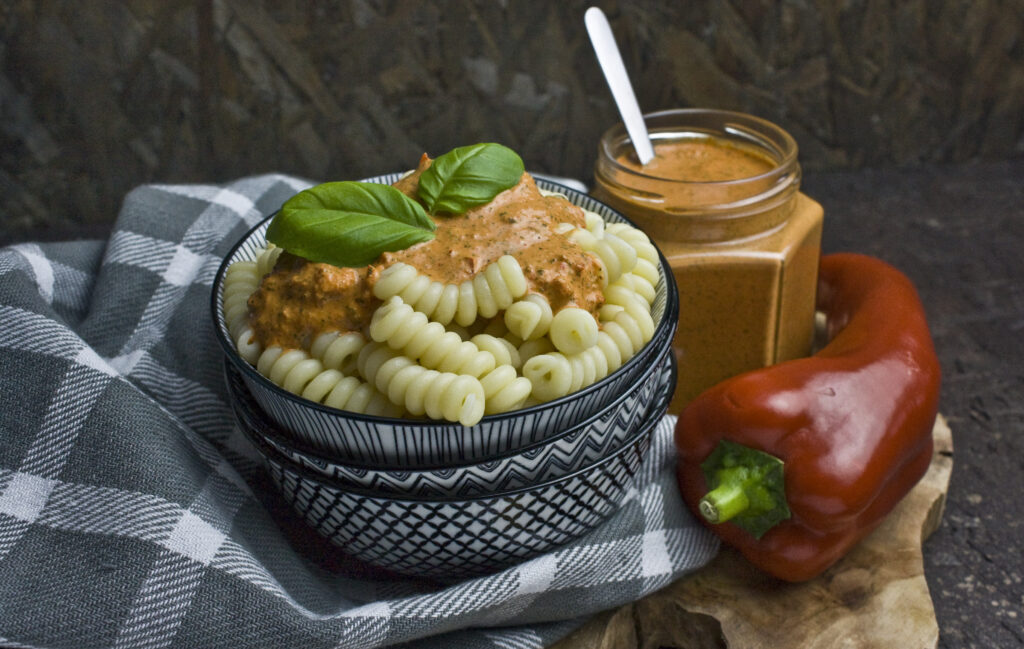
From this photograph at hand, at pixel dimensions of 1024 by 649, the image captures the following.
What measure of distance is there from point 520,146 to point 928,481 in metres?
1.96

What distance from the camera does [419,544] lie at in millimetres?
1738

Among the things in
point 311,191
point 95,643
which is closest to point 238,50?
point 311,191

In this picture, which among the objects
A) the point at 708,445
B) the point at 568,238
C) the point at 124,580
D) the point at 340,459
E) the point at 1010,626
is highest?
the point at 568,238

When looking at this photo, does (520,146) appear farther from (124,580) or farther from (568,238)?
(124,580)

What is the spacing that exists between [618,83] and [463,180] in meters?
0.79

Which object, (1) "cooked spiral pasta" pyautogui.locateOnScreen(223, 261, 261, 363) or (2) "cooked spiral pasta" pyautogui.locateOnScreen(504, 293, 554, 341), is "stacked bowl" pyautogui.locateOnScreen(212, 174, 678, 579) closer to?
(1) "cooked spiral pasta" pyautogui.locateOnScreen(223, 261, 261, 363)

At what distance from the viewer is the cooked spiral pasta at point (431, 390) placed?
147 cm

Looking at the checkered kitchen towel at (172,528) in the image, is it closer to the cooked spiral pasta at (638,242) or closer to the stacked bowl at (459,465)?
the stacked bowl at (459,465)

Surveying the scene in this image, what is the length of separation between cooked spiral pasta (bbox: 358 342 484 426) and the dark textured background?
75.7 inches

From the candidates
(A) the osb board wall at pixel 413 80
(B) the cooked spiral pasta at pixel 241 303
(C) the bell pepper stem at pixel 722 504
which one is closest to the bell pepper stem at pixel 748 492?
(C) the bell pepper stem at pixel 722 504

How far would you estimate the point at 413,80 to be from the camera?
3393mm

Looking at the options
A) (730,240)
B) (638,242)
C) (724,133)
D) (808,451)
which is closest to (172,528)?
(638,242)

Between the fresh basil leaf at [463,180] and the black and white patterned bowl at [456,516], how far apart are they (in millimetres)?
506

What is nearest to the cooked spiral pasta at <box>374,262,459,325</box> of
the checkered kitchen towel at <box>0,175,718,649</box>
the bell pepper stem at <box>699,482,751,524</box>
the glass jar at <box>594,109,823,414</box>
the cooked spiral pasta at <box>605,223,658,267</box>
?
the cooked spiral pasta at <box>605,223,658,267</box>
